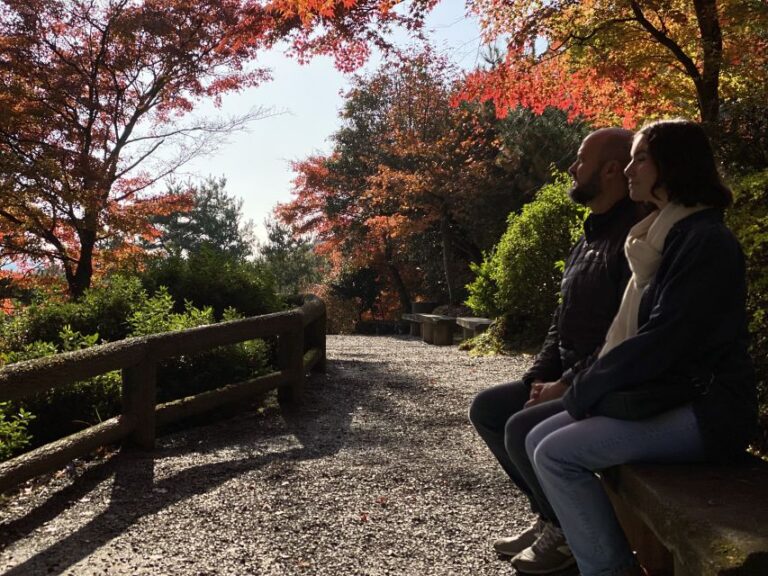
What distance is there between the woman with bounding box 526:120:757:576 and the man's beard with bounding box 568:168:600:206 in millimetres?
535

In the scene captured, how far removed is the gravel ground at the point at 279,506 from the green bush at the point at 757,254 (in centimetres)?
143

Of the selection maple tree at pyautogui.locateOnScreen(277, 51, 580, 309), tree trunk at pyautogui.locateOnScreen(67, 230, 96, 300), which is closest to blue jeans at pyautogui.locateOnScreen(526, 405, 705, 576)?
tree trunk at pyautogui.locateOnScreen(67, 230, 96, 300)

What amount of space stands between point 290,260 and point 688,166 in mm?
37710

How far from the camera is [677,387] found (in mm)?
2176

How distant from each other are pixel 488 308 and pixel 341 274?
16.1 meters

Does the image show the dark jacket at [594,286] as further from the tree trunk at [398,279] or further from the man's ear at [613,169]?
the tree trunk at [398,279]

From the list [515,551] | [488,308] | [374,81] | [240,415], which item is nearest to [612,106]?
[488,308]

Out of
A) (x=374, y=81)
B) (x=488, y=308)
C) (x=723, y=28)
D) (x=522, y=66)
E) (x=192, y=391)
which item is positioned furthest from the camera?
(x=374, y=81)

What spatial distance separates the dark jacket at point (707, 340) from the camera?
2.14 m

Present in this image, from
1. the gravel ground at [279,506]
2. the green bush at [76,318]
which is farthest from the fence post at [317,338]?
the gravel ground at [279,506]

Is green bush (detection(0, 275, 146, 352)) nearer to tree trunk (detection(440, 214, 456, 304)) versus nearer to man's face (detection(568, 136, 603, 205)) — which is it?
man's face (detection(568, 136, 603, 205))

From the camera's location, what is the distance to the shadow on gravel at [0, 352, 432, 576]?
3.43 meters

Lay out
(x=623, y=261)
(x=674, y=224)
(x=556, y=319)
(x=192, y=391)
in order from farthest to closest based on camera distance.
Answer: (x=192, y=391), (x=556, y=319), (x=623, y=261), (x=674, y=224)

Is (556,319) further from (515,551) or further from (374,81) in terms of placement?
(374,81)
